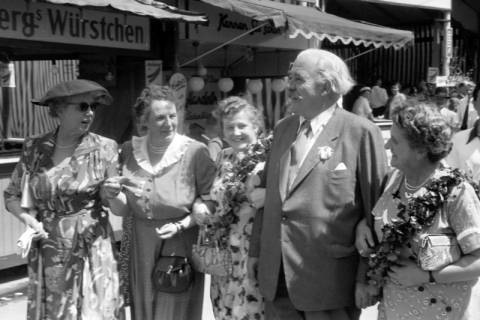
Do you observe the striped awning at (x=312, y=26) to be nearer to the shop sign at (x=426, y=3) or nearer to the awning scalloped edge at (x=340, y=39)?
the awning scalloped edge at (x=340, y=39)

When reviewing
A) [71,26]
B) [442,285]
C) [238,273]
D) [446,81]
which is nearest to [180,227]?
[238,273]

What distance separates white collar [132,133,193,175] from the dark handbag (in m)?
0.48

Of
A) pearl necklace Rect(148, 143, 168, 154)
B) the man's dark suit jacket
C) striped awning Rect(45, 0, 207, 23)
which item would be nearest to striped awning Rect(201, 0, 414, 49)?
striped awning Rect(45, 0, 207, 23)

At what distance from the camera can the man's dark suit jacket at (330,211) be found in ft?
9.25

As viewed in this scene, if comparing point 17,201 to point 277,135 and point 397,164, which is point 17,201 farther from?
point 397,164

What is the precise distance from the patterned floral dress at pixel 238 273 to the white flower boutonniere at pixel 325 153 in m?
0.63

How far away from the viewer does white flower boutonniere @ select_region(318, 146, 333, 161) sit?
283 centimetres

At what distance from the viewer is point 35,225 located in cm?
332

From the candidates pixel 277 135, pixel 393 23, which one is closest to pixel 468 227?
pixel 277 135

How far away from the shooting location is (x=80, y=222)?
3367 mm

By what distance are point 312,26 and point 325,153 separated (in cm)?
560

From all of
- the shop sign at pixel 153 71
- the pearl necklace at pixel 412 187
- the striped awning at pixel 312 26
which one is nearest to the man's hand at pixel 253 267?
the pearl necklace at pixel 412 187

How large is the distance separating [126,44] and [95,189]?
417 cm

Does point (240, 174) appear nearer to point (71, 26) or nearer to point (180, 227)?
point (180, 227)
